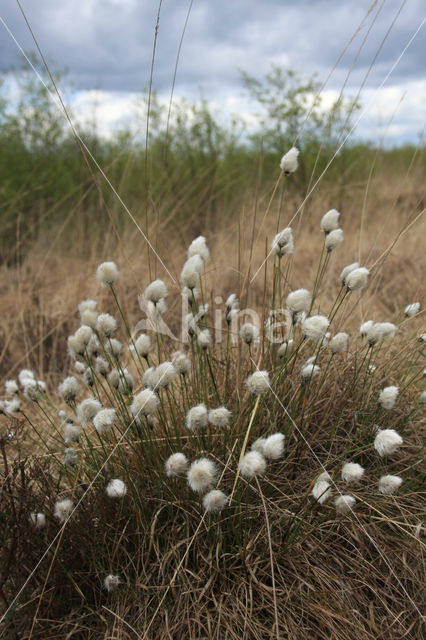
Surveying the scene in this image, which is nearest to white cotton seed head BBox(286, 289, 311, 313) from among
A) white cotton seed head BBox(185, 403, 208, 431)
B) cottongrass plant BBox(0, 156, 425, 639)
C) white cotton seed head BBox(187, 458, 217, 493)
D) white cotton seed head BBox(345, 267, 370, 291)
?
cottongrass plant BBox(0, 156, 425, 639)

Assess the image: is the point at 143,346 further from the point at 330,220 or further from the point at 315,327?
the point at 330,220

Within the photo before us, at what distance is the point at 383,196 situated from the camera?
766 centimetres

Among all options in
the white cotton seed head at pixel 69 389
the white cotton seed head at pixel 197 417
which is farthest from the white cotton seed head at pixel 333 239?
the white cotton seed head at pixel 69 389

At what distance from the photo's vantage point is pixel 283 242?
1640 mm

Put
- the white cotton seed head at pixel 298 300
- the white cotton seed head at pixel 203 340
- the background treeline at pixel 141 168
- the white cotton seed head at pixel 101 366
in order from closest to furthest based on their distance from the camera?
the white cotton seed head at pixel 298 300, the white cotton seed head at pixel 203 340, the white cotton seed head at pixel 101 366, the background treeline at pixel 141 168

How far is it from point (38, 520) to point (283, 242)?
43.1 inches

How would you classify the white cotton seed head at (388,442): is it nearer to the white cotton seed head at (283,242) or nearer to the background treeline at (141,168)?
the white cotton seed head at (283,242)

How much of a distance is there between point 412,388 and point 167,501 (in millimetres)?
1160

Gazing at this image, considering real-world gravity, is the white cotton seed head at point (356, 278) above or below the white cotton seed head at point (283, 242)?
below

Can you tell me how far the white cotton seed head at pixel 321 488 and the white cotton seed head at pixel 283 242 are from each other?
682 mm

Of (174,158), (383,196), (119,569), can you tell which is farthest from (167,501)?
(383,196)

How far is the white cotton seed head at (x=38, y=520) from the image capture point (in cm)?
150

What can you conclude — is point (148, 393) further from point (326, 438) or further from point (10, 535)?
point (326, 438)

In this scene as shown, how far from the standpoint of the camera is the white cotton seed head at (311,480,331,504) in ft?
4.54
